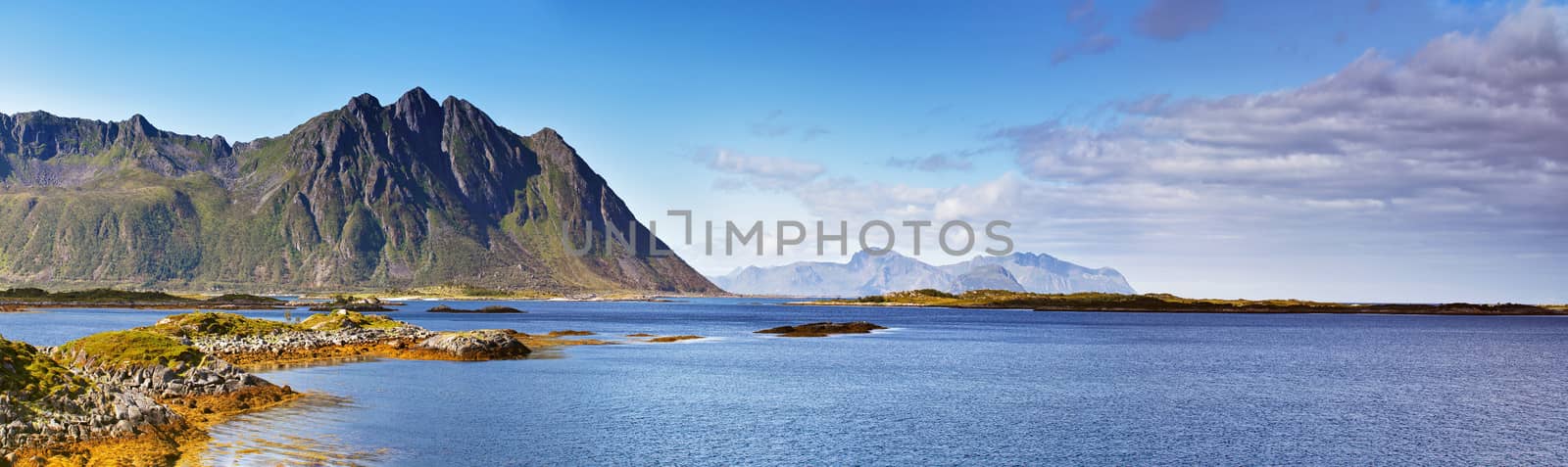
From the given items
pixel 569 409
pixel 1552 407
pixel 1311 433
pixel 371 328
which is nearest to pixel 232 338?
pixel 371 328

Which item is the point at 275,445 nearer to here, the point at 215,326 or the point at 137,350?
the point at 137,350

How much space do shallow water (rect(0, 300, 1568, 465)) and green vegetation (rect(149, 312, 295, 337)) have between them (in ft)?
69.0

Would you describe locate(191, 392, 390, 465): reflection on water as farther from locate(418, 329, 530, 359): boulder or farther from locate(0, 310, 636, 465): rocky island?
locate(418, 329, 530, 359): boulder

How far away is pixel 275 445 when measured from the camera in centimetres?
3069

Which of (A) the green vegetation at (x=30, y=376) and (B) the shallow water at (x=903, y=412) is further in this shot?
(B) the shallow water at (x=903, y=412)

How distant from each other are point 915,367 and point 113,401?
50.5 meters

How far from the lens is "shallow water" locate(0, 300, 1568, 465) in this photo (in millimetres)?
33250

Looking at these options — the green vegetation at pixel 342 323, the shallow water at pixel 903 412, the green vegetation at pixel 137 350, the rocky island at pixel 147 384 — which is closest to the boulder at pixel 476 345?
the rocky island at pixel 147 384

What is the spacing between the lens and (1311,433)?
39562 millimetres

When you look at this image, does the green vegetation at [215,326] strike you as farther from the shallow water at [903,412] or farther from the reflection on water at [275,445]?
the reflection on water at [275,445]

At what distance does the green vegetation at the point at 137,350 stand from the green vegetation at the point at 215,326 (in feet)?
97.9

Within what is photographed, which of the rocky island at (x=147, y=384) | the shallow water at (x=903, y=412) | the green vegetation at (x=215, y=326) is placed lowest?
the shallow water at (x=903, y=412)

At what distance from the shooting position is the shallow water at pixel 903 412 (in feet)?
109

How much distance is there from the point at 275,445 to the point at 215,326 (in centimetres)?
5494
